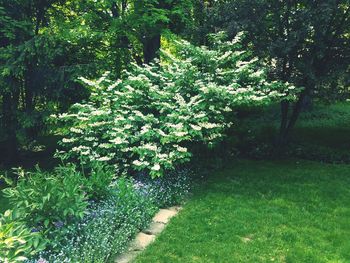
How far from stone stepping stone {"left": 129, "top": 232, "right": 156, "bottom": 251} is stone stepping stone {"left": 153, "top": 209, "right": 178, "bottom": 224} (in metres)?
0.63

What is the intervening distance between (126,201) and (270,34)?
22.1 ft

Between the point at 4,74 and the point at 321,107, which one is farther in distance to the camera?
the point at 321,107

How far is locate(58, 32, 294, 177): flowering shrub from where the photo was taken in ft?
29.6

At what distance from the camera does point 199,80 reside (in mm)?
10125

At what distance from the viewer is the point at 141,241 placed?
7.14 metres

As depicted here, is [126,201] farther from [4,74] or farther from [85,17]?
[85,17]

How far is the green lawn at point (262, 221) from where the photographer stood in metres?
6.66

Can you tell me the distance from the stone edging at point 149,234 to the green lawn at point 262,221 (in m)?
0.16

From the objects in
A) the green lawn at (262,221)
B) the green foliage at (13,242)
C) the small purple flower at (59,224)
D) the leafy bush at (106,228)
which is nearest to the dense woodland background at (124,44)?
the green lawn at (262,221)

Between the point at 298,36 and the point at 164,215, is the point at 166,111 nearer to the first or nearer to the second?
the point at 164,215

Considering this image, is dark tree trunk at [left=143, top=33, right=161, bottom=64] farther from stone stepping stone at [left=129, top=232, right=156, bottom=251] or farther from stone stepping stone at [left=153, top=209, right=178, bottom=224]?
stone stepping stone at [left=129, top=232, right=156, bottom=251]

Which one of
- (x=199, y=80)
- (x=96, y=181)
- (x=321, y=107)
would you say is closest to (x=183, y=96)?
(x=199, y=80)

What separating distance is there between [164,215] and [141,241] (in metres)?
1.19

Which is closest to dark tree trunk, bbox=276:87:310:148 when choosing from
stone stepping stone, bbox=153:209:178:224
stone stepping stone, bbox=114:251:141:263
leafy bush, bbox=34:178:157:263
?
stone stepping stone, bbox=153:209:178:224
